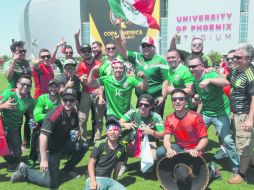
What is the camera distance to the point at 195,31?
218ft

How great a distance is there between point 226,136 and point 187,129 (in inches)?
41.9

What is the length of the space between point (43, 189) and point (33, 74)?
133 inches

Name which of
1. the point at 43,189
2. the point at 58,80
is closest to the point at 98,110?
the point at 58,80

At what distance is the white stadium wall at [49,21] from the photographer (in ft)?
278

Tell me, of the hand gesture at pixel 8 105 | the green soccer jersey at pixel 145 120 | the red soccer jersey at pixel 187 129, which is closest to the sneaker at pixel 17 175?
the hand gesture at pixel 8 105

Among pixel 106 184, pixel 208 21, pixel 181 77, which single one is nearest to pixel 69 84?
pixel 181 77

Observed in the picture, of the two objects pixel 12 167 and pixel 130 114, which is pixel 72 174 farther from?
pixel 130 114

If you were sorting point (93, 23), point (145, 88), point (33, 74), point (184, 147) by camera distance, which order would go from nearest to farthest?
point (184, 147), point (145, 88), point (33, 74), point (93, 23)

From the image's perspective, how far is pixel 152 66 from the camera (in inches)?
262

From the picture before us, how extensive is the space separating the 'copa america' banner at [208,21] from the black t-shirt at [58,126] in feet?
189

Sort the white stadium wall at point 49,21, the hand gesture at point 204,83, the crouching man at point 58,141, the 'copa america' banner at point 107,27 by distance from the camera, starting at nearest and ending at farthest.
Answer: the crouching man at point 58,141, the hand gesture at point 204,83, the 'copa america' banner at point 107,27, the white stadium wall at point 49,21

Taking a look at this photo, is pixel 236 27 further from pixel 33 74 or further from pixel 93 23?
pixel 33 74

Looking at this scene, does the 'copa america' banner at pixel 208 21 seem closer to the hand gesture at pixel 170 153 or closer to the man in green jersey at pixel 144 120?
Result: the man in green jersey at pixel 144 120

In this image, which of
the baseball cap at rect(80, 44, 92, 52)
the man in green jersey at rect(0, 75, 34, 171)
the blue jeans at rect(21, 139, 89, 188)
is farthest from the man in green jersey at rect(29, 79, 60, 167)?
the baseball cap at rect(80, 44, 92, 52)
